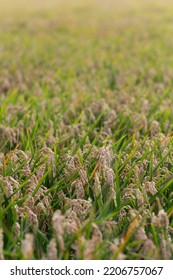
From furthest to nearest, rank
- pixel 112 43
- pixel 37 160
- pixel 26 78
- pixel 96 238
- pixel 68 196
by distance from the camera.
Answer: pixel 112 43
pixel 26 78
pixel 37 160
pixel 68 196
pixel 96 238

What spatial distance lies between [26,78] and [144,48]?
3139 mm

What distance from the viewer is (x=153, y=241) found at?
1935 mm

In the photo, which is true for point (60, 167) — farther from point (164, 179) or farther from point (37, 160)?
point (164, 179)

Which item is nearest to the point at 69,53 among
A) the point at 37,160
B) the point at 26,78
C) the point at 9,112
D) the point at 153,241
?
the point at 26,78

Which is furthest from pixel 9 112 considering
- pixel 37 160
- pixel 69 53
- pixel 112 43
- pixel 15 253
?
pixel 112 43

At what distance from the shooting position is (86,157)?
2559 millimetres

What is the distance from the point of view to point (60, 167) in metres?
2.43

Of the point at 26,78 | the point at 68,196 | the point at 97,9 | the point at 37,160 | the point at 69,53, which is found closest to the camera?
the point at 68,196

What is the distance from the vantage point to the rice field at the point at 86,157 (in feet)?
6.05

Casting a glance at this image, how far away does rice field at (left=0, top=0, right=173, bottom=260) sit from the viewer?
184 centimetres

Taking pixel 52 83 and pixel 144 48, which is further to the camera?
pixel 144 48

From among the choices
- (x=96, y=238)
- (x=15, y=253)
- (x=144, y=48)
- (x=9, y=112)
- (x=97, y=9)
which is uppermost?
(x=96, y=238)

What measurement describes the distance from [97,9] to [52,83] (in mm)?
13709

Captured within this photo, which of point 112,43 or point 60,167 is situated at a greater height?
point 60,167
